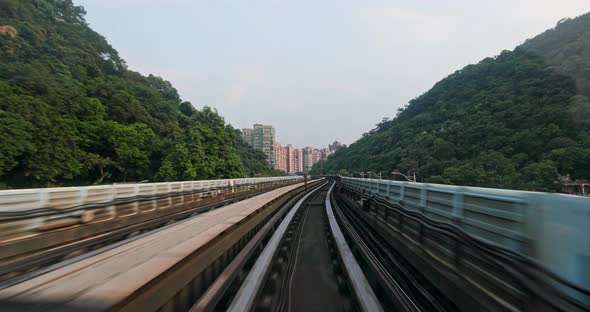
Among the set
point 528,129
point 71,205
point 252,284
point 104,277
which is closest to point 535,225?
point 252,284

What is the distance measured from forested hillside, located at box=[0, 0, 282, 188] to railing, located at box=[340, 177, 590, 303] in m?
44.2

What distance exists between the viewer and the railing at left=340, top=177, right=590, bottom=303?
2.70 metres

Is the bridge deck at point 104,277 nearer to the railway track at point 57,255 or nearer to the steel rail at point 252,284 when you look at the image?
the railway track at point 57,255

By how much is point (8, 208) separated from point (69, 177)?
45684 mm

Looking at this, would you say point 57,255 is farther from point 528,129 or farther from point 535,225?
point 528,129

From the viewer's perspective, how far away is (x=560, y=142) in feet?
80.6

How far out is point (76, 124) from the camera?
5566 centimetres

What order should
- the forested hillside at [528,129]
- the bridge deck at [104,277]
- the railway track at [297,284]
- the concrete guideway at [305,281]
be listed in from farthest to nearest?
the forested hillside at [528,129]
the concrete guideway at [305,281]
the railway track at [297,284]
the bridge deck at [104,277]

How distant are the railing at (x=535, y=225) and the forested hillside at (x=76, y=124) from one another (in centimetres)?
4424

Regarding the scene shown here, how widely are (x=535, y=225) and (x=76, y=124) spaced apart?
213 ft

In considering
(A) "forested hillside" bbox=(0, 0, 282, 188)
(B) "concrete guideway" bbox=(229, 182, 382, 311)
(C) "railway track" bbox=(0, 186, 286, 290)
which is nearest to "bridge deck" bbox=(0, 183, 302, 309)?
(C) "railway track" bbox=(0, 186, 286, 290)

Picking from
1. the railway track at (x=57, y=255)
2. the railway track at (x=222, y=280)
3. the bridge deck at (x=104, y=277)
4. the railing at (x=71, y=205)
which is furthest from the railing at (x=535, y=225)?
the railing at (x=71, y=205)

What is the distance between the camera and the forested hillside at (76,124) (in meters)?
40.3

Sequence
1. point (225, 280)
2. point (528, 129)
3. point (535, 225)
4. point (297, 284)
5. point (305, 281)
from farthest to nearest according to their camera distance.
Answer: point (528, 129) → point (305, 281) → point (297, 284) → point (225, 280) → point (535, 225)
